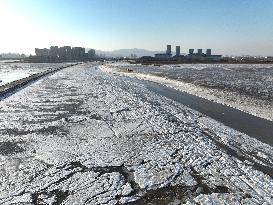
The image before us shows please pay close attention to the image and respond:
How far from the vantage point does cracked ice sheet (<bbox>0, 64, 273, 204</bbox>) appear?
6598mm

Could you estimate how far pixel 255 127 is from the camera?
12.2m

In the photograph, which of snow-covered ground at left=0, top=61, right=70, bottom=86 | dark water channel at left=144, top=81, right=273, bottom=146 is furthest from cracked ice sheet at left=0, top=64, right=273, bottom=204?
snow-covered ground at left=0, top=61, right=70, bottom=86

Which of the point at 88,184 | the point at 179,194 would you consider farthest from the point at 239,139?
the point at 88,184

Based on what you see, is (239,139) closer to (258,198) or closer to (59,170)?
(258,198)

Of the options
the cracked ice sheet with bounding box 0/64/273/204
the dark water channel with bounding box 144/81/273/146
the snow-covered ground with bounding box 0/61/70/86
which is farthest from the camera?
the snow-covered ground with bounding box 0/61/70/86

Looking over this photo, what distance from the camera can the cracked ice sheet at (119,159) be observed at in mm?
6598

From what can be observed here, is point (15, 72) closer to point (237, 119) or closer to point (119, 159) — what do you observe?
point (237, 119)

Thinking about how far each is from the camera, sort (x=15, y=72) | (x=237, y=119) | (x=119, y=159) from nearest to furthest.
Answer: (x=119, y=159), (x=237, y=119), (x=15, y=72)

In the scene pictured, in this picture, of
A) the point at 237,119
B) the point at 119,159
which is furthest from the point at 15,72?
the point at 119,159

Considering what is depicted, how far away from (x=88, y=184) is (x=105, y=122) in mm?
6245

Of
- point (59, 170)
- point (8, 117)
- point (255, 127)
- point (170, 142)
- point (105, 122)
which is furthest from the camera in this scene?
point (8, 117)

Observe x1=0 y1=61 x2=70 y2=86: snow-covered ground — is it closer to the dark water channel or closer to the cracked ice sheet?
the dark water channel

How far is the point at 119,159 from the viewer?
28.4 feet

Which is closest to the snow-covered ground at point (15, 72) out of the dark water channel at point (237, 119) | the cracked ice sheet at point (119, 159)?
the dark water channel at point (237, 119)
